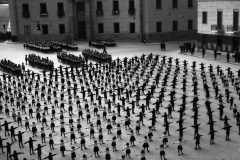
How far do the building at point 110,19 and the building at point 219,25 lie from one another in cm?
1249

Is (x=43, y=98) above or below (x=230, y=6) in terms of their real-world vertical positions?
below

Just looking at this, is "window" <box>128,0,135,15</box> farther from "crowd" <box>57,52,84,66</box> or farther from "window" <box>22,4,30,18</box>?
"crowd" <box>57,52,84,66</box>

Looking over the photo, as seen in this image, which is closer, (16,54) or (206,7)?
(206,7)

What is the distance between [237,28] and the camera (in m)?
42.1

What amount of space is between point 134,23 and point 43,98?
34218mm

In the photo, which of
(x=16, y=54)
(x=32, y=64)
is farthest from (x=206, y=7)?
(x=16, y=54)

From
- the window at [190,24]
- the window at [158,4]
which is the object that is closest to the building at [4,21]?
the window at [158,4]

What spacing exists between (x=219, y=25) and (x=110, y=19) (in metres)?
22.2

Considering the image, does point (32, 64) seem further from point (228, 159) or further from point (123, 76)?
point (228, 159)

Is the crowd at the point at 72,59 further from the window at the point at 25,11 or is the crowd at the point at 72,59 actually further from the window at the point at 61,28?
the window at the point at 25,11

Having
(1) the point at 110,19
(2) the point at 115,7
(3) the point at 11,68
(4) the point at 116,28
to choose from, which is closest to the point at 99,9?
(1) the point at 110,19

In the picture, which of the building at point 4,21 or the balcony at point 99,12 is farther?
the building at point 4,21

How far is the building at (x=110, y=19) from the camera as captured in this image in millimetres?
60094

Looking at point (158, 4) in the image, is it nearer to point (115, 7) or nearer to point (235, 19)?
point (115, 7)
